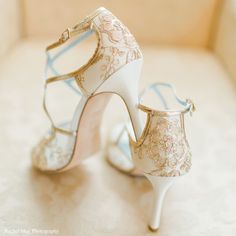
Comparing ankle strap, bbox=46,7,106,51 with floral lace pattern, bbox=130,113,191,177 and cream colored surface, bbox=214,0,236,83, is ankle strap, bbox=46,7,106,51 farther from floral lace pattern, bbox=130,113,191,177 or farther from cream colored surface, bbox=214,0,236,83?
cream colored surface, bbox=214,0,236,83

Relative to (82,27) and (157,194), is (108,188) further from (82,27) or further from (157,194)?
(82,27)

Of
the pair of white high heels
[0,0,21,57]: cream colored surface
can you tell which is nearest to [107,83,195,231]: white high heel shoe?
the pair of white high heels

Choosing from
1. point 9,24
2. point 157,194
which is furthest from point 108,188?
point 9,24

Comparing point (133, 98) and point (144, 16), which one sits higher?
point (144, 16)

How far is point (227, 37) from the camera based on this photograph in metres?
1.29

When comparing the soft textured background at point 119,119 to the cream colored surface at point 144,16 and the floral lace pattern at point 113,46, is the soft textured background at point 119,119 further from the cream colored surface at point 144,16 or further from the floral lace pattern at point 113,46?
the floral lace pattern at point 113,46

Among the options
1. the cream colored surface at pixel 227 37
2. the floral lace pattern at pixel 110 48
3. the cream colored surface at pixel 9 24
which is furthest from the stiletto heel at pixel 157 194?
the cream colored surface at pixel 9 24

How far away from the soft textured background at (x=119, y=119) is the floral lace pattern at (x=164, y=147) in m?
0.13

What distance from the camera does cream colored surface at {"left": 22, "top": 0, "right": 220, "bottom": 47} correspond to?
53.5 inches

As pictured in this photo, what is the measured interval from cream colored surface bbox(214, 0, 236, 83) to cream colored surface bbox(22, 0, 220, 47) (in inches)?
2.4

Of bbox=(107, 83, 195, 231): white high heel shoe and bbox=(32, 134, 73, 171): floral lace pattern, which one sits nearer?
bbox=(107, 83, 195, 231): white high heel shoe

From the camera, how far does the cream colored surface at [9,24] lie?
1.21 meters

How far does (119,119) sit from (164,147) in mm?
434

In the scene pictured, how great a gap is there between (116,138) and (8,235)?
1.18ft
